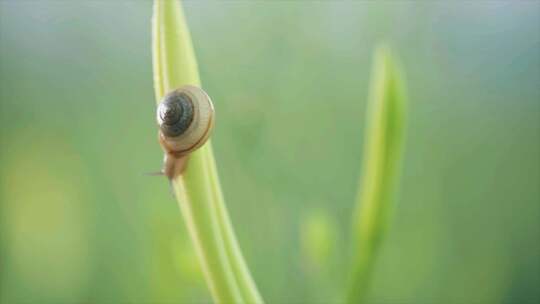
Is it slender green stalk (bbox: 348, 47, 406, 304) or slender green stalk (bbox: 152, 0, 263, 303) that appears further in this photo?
slender green stalk (bbox: 348, 47, 406, 304)

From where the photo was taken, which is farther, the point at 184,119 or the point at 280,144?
the point at 280,144

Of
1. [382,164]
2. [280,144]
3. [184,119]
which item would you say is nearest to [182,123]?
[184,119]

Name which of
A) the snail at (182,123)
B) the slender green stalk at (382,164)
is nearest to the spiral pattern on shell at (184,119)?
the snail at (182,123)

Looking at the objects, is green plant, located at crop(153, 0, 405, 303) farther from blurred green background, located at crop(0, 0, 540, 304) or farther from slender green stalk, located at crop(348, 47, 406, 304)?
blurred green background, located at crop(0, 0, 540, 304)

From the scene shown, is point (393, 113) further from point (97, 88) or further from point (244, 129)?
point (97, 88)

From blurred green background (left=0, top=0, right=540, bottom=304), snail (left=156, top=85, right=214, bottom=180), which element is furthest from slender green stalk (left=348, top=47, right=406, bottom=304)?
blurred green background (left=0, top=0, right=540, bottom=304)

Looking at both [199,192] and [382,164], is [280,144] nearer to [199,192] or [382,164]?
[382,164]

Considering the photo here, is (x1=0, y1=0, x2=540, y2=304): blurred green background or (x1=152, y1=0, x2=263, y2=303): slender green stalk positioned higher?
(x1=152, y1=0, x2=263, y2=303): slender green stalk
